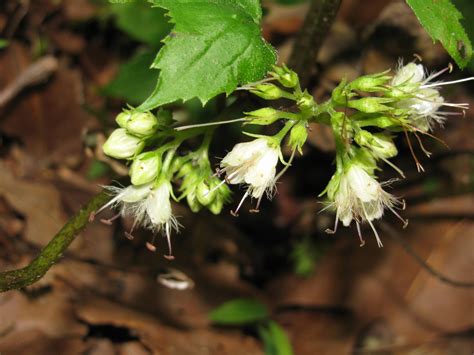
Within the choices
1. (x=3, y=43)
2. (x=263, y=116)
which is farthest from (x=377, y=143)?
(x=3, y=43)

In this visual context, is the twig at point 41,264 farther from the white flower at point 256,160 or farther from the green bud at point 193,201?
the white flower at point 256,160

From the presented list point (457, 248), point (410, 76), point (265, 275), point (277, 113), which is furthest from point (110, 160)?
point (457, 248)

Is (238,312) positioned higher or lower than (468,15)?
lower

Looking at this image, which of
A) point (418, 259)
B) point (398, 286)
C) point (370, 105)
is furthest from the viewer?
point (398, 286)

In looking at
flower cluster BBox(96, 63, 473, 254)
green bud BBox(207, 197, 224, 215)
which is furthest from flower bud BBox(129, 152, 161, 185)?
green bud BBox(207, 197, 224, 215)

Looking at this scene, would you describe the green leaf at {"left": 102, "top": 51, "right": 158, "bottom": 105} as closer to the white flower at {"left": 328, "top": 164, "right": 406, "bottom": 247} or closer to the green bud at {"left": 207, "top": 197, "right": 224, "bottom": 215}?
the green bud at {"left": 207, "top": 197, "right": 224, "bottom": 215}

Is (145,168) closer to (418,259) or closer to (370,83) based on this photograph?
(370,83)

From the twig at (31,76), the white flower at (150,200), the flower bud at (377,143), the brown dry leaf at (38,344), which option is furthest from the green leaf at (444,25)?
the twig at (31,76)

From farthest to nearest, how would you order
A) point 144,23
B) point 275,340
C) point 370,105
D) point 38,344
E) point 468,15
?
point 144,23 < point 468,15 < point 275,340 < point 38,344 < point 370,105
